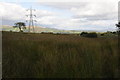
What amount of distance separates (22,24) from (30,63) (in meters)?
87.2

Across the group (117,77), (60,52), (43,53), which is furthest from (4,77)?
(117,77)

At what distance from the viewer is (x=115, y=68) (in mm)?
4484

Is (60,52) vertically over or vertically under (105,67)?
over

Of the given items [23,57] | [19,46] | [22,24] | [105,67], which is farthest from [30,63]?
[22,24]

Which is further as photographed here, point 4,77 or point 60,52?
point 60,52

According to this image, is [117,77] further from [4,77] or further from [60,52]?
[4,77]

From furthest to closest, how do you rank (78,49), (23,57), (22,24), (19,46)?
(22,24) < (19,46) < (78,49) < (23,57)

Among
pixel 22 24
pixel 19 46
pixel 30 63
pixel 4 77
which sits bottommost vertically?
pixel 4 77

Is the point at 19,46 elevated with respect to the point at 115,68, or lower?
elevated

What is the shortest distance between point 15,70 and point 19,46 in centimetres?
148

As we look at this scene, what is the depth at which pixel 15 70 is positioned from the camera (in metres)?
4.50

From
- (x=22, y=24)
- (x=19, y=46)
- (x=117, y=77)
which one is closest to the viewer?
(x=117, y=77)

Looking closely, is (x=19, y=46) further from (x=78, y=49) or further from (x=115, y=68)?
(x=115, y=68)

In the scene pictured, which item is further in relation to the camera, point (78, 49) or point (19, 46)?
point (19, 46)
